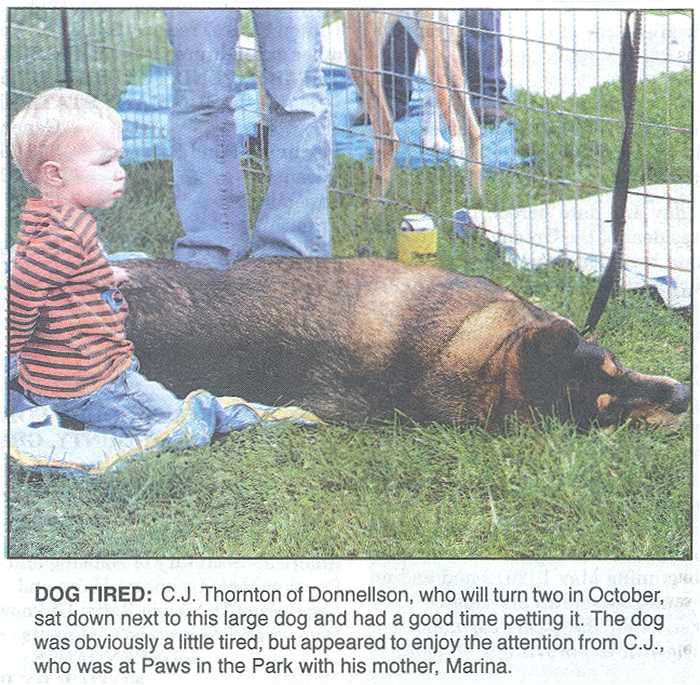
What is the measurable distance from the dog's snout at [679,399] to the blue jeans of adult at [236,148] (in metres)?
0.97

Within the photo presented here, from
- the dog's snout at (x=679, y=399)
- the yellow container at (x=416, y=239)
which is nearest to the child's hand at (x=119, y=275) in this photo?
the yellow container at (x=416, y=239)

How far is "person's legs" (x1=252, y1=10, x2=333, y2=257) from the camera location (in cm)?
348

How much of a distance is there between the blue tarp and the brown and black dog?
0.37 metres

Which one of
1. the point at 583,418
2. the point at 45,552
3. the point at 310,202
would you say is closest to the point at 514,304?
the point at 583,418

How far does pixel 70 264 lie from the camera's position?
10.5 feet

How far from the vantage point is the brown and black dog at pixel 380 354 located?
10.6 feet

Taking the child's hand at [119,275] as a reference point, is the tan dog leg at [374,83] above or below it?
above

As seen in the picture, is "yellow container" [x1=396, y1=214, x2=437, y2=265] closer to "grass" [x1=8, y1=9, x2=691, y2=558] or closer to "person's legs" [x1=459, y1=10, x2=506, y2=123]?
"person's legs" [x1=459, y1=10, x2=506, y2=123]

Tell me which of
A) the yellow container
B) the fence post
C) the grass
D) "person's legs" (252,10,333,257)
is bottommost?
the grass

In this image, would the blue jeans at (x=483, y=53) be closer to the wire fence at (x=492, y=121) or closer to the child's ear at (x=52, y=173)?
the wire fence at (x=492, y=121)

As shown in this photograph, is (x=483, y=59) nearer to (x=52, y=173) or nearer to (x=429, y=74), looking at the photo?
(x=429, y=74)

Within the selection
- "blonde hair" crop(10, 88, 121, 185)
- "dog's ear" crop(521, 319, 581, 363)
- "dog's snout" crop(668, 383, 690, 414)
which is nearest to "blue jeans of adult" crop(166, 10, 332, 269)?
"blonde hair" crop(10, 88, 121, 185)
